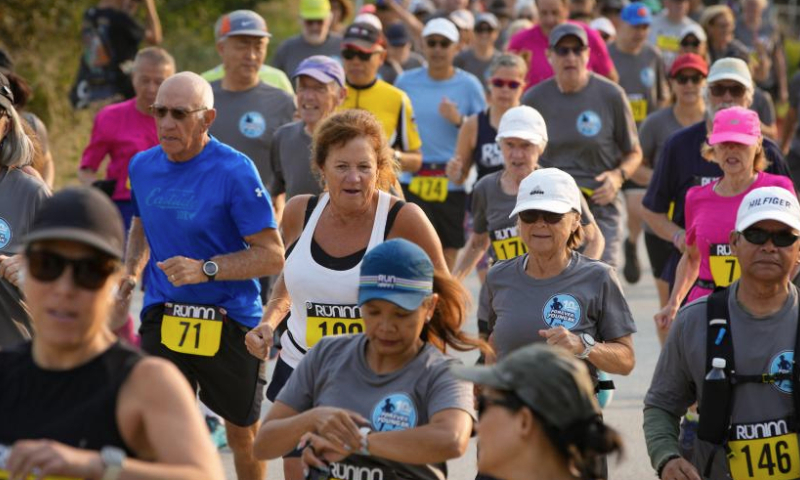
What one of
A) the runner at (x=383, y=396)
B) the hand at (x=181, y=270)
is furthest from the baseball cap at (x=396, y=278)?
the hand at (x=181, y=270)

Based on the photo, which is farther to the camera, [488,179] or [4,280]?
[488,179]

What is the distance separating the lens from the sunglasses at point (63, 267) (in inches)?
137

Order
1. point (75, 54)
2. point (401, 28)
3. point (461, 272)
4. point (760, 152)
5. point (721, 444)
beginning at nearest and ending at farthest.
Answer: point (721, 444), point (760, 152), point (461, 272), point (401, 28), point (75, 54)

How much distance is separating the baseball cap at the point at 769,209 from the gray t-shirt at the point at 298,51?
8.14 meters

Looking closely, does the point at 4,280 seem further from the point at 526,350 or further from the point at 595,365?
the point at 526,350

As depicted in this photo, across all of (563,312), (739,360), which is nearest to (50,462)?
(739,360)

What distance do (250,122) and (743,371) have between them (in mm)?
5391

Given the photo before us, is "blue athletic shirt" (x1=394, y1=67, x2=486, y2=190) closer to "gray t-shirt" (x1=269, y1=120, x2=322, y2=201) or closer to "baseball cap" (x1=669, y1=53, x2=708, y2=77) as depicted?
"baseball cap" (x1=669, y1=53, x2=708, y2=77)

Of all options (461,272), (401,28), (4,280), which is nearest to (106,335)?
(4,280)

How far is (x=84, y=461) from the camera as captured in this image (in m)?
3.24

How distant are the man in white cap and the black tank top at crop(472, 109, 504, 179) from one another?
487 centimetres

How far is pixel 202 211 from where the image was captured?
6668 millimetres

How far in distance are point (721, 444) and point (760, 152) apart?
8.29 ft

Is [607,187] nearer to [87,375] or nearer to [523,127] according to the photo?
[523,127]
